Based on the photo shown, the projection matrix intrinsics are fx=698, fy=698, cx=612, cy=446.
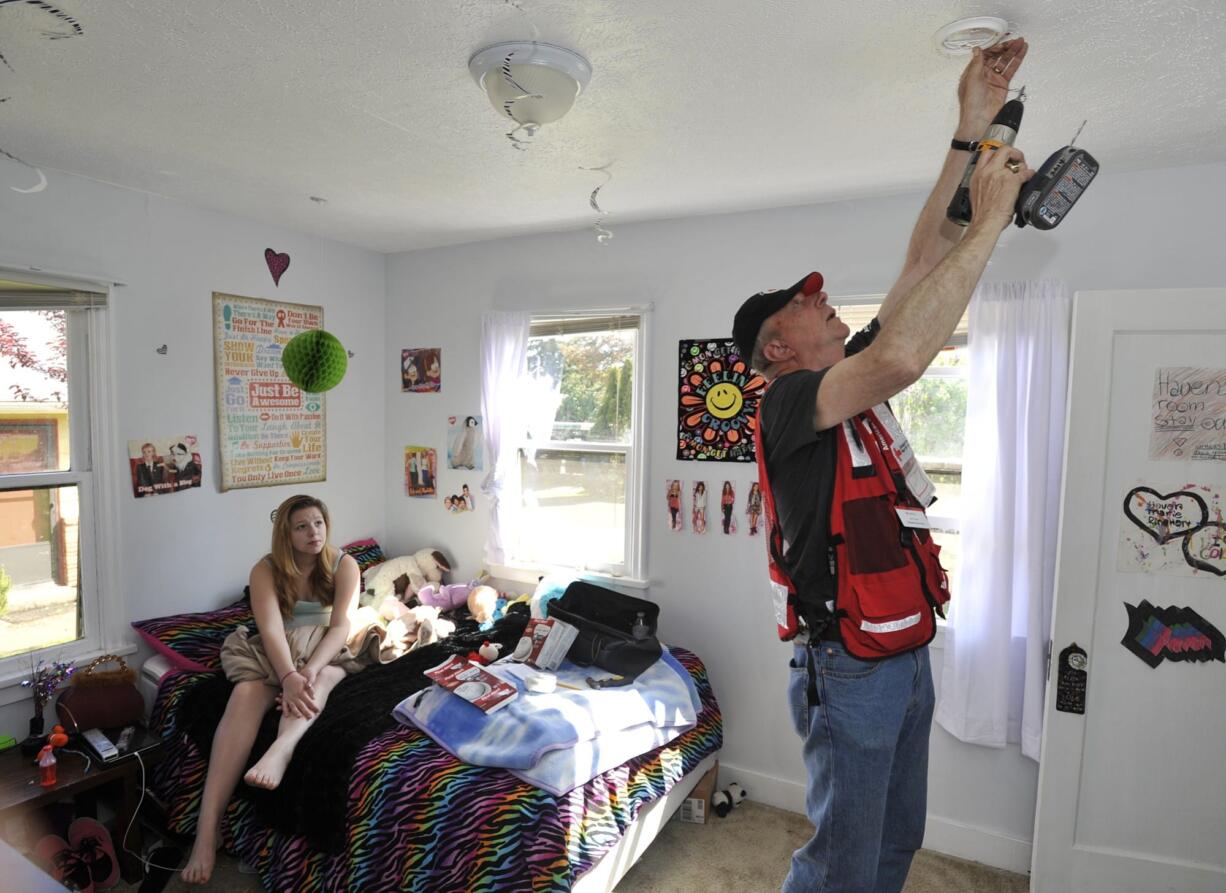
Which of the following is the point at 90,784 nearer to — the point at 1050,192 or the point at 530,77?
the point at 530,77

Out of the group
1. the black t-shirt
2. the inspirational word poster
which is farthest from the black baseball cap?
the inspirational word poster

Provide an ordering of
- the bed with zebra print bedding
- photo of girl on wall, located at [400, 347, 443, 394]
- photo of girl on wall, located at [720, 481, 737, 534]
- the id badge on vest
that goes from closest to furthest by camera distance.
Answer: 1. the id badge on vest
2. the bed with zebra print bedding
3. photo of girl on wall, located at [720, 481, 737, 534]
4. photo of girl on wall, located at [400, 347, 443, 394]

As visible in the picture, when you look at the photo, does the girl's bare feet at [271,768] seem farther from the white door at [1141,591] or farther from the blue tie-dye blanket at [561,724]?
the white door at [1141,591]

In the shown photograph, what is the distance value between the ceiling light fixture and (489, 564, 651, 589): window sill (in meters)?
2.10

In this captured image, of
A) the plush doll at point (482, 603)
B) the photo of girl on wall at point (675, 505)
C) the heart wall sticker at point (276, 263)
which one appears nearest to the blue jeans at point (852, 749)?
the photo of girl on wall at point (675, 505)

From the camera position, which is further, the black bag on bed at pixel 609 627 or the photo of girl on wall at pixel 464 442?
the photo of girl on wall at pixel 464 442

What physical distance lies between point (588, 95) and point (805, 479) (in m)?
1.20

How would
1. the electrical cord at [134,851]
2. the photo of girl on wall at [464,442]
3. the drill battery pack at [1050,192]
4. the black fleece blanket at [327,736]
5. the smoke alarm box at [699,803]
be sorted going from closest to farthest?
the drill battery pack at [1050,192] < the black fleece blanket at [327,736] < the electrical cord at [134,851] < the smoke alarm box at [699,803] < the photo of girl on wall at [464,442]

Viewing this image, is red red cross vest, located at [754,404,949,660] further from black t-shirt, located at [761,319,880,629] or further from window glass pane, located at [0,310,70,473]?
window glass pane, located at [0,310,70,473]

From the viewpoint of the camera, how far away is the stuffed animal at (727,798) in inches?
114

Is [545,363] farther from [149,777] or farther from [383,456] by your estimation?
[149,777]

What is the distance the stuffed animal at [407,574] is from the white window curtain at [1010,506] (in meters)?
2.50

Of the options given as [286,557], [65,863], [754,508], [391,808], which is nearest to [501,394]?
[286,557]

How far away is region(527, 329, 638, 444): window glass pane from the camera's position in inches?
132
